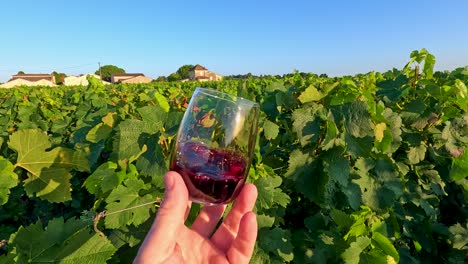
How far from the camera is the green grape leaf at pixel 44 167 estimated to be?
1672 mm

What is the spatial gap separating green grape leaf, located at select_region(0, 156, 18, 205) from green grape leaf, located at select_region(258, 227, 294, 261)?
112 cm

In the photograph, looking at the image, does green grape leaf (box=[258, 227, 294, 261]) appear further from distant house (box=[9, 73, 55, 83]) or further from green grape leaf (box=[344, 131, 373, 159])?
distant house (box=[9, 73, 55, 83])

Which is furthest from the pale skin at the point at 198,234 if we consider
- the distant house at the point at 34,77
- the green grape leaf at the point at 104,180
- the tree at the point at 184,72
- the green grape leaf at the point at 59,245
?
the tree at the point at 184,72

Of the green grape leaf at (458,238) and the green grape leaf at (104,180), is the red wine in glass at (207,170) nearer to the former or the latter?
the green grape leaf at (104,180)

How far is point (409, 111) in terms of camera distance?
283 cm

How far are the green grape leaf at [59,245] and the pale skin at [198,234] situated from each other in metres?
0.21

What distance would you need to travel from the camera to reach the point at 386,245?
1.95 meters

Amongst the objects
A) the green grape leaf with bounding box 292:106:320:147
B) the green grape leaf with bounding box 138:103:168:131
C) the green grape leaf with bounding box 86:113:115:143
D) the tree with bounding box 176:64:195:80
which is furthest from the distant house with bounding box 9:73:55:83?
the green grape leaf with bounding box 292:106:320:147

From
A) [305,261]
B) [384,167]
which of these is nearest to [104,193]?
[305,261]

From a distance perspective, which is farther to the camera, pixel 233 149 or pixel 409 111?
pixel 409 111

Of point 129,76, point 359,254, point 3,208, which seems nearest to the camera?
point 359,254

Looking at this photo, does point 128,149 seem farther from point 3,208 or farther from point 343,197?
point 3,208

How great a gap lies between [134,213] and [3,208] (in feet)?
14.6

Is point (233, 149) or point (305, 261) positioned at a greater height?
point (233, 149)
